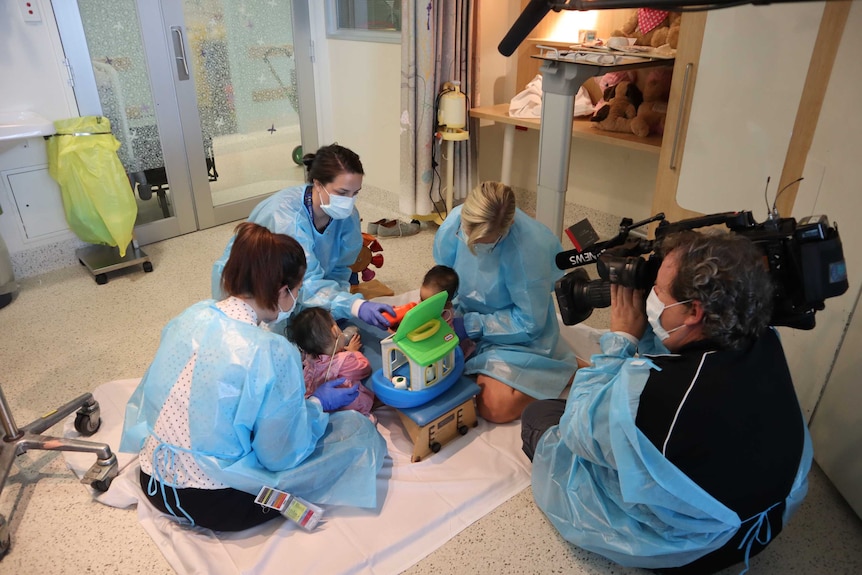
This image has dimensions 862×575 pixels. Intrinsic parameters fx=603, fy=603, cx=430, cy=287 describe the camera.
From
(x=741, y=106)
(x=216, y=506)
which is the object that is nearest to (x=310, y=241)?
(x=216, y=506)

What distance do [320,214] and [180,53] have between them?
1626mm

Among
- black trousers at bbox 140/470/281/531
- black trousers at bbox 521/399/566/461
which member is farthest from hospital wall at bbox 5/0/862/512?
black trousers at bbox 140/470/281/531

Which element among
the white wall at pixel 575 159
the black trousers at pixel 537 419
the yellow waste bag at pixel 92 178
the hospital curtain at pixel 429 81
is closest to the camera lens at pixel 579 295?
the black trousers at pixel 537 419

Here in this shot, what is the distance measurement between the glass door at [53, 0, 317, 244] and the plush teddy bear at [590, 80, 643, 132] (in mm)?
1919

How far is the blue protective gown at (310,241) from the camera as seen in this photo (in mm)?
2049

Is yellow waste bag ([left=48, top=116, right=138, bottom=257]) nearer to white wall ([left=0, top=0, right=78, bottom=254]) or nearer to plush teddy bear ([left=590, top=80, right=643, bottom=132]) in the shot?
white wall ([left=0, top=0, right=78, bottom=254])

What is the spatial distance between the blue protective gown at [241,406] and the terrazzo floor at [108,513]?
25 centimetres

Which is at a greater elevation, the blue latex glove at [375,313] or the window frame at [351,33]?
the window frame at [351,33]

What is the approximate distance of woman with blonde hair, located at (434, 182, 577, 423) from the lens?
191 centimetres

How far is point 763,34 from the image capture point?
6.26 ft

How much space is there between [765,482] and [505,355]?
87cm

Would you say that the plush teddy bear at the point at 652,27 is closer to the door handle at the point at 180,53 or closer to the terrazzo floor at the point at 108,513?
the terrazzo floor at the point at 108,513

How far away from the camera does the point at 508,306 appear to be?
6.75 feet

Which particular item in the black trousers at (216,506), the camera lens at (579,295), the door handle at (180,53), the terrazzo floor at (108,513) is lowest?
the terrazzo floor at (108,513)
